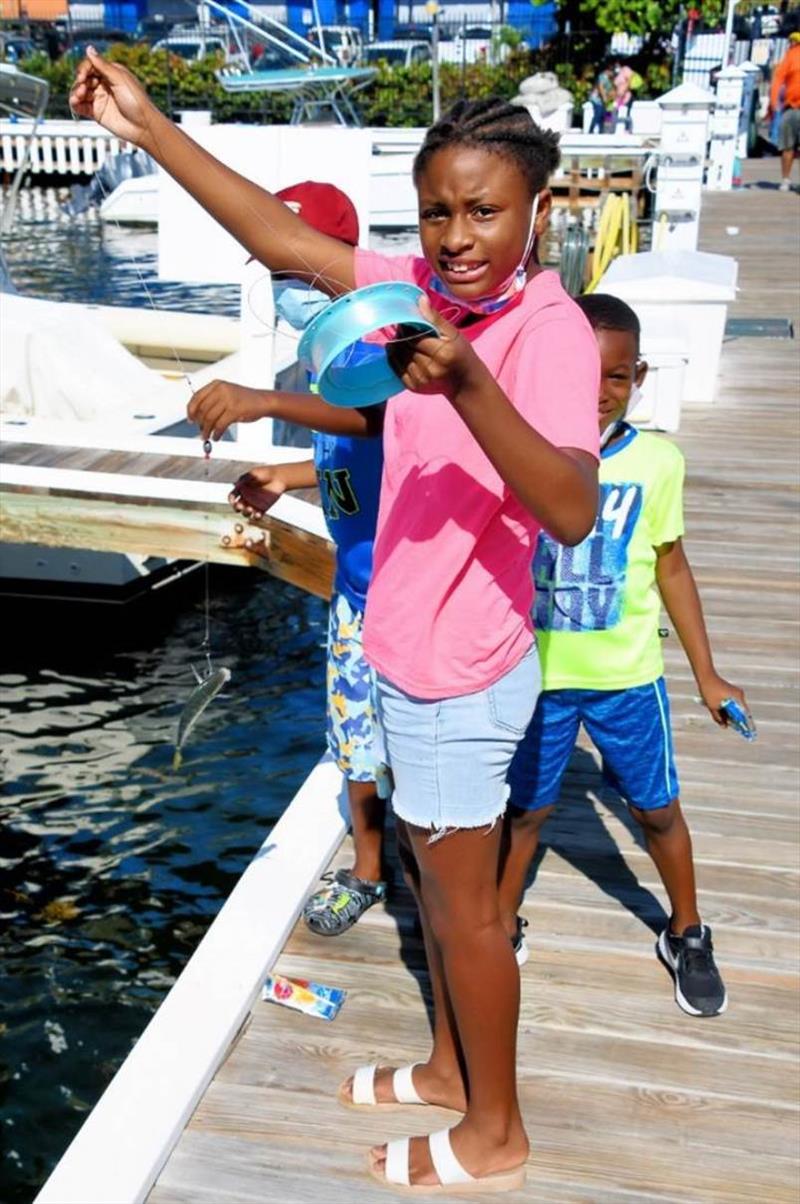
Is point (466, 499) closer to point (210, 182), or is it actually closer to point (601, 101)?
point (210, 182)

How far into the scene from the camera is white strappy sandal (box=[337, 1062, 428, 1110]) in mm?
2793

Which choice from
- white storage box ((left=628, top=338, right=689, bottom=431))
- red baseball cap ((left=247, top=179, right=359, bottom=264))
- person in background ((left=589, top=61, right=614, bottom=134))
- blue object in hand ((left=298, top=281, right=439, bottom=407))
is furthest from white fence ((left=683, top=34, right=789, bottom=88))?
blue object in hand ((left=298, top=281, right=439, bottom=407))

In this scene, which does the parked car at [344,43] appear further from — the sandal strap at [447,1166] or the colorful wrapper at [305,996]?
the sandal strap at [447,1166]

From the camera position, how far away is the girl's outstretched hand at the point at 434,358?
1.72 metres

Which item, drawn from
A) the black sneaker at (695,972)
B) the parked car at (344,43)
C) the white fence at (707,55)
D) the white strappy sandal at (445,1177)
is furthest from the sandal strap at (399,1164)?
the parked car at (344,43)

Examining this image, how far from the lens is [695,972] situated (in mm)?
3156

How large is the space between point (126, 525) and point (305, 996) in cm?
386

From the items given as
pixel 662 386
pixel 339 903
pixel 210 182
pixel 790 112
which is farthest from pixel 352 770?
pixel 790 112

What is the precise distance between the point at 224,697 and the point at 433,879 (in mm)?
5668

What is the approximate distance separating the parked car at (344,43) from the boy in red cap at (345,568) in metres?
27.1

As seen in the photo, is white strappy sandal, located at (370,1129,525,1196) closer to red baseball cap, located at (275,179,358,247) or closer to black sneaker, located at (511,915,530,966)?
black sneaker, located at (511,915,530,966)

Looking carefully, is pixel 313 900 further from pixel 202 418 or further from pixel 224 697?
pixel 224 697

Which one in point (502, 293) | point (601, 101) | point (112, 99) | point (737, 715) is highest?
point (112, 99)

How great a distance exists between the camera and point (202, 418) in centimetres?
248
